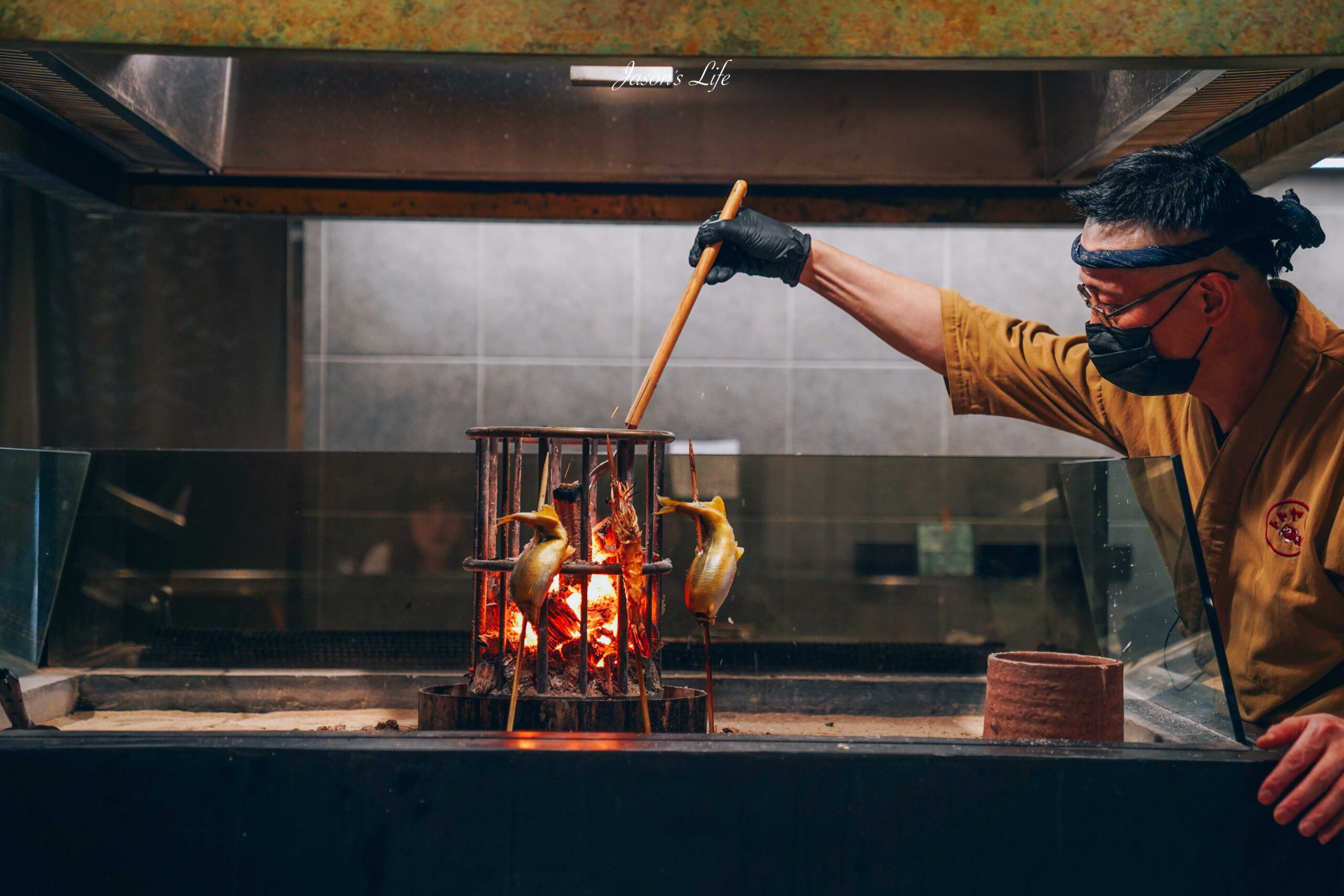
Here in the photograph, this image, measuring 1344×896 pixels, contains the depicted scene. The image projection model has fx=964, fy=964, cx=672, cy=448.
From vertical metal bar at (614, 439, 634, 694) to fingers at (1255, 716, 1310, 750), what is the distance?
35.1 inches

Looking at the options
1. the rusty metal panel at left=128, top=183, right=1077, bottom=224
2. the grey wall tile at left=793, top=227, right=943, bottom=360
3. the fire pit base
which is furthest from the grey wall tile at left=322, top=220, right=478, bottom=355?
the fire pit base

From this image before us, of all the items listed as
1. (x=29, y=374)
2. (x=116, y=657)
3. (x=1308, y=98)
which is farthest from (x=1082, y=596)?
(x=29, y=374)

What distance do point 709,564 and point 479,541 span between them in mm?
473

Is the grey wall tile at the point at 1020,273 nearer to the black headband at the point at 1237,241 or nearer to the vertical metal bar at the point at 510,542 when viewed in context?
the black headband at the point at 1237,241

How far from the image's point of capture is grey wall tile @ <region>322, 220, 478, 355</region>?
12.4ft

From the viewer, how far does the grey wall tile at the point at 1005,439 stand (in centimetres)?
386

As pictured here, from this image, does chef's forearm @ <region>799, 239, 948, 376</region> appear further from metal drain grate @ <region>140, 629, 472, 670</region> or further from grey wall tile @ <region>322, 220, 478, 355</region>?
grey wall tile @ <region>322, 220, 478, 355</region>

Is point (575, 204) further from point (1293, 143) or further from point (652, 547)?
point (1293, 143)

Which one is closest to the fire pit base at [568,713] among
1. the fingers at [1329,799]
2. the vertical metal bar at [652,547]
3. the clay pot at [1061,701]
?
the vertical metal bar at [652,547]

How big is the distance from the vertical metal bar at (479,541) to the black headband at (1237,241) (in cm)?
108

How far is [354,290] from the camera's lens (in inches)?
150

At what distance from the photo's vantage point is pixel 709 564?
1.47 metres

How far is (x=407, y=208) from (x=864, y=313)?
42.5 inches

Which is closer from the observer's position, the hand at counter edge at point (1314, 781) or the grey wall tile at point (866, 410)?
the hand at counter edge at point (1314, 781)
